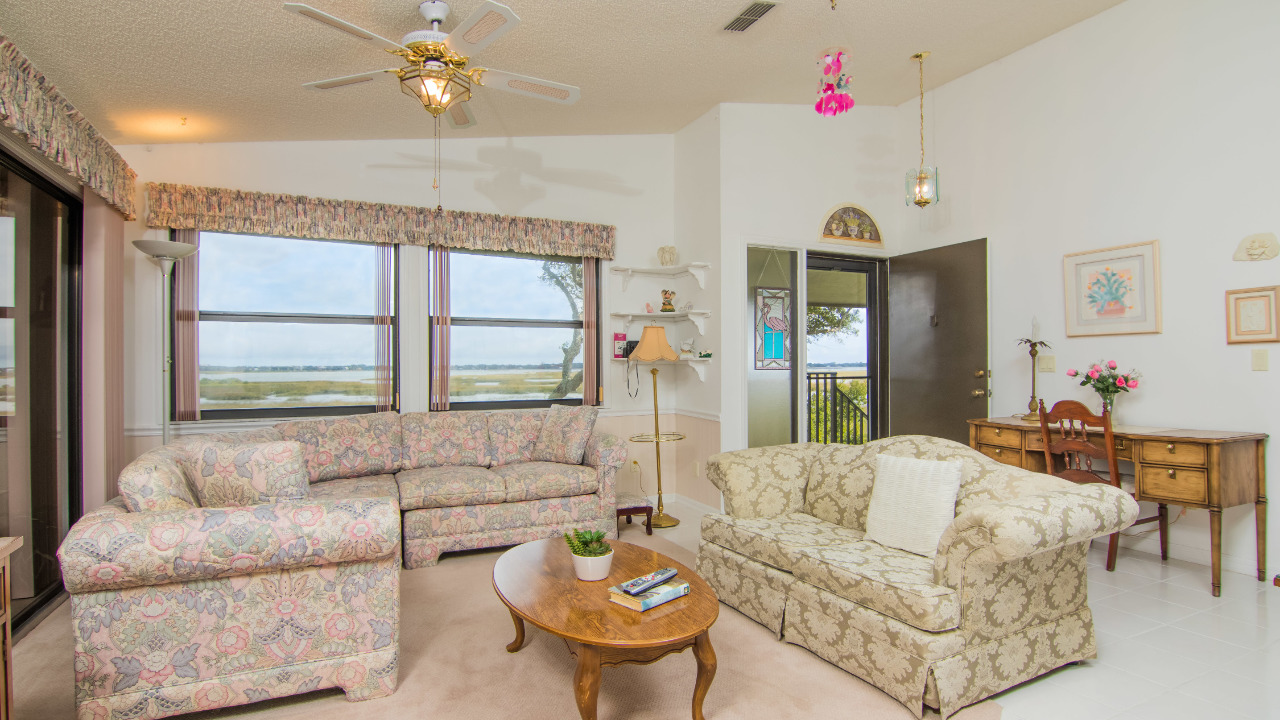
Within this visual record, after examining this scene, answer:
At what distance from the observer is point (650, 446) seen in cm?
531

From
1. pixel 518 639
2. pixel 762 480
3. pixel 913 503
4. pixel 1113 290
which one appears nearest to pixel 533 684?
pixel 518 639

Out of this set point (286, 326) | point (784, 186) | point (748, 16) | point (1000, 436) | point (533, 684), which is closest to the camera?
point (533, 684)

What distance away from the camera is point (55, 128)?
108 inches

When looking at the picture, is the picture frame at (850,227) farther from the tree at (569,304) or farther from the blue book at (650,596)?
the blue book at (650,596)

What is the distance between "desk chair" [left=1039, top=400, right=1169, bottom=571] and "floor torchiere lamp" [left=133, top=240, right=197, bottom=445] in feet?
16.4

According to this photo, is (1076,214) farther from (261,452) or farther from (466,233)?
(261,452)

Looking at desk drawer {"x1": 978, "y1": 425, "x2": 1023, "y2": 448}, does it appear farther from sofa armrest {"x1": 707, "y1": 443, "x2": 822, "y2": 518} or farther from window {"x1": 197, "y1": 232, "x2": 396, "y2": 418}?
window {"x1": 197, "y1": 232, "x2": 396, "y2": 418}

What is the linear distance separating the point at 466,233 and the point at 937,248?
363 centimetres

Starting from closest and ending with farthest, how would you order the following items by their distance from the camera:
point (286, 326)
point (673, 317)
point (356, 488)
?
point (356, 488) < point (286, 326) < point (673, 317)

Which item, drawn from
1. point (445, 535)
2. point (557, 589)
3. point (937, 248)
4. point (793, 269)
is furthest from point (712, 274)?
point (557, 589)

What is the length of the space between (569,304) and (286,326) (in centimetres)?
204

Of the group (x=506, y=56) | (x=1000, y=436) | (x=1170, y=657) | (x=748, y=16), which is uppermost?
(x=748, y=16)

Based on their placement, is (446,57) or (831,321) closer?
(446,57)

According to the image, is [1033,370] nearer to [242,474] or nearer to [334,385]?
[242,474]
